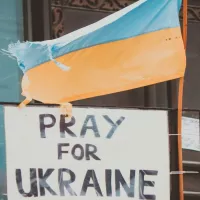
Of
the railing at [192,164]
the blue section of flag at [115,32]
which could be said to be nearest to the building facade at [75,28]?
the railing at [192,164]

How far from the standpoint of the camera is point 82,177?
479cm

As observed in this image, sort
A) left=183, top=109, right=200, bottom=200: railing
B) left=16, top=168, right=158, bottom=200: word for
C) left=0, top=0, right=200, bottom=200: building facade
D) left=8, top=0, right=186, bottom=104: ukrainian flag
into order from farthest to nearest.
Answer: left=183, top=109, right=200, bottom=200: railing
left=0, top=0, right=200, bottom=200: building facade
left=8, top=0, right=186, bottom=104: ukrainian flag
left=16, top=168, right=158, bottom=200: word for

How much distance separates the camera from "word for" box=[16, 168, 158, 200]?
4703 mm

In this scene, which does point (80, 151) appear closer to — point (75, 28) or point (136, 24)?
point (136, 24)

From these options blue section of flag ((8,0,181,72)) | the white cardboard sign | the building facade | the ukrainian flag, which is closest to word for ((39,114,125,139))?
the white cardboard sign

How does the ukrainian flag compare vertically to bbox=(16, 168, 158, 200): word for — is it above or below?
above

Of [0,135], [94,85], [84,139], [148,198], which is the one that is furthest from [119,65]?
[0,135]

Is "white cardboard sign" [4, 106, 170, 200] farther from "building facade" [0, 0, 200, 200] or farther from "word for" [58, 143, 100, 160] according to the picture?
"building facade" [0, 0, 200, 200]

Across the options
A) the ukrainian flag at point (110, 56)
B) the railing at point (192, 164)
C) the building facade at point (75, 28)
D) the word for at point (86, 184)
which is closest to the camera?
the word for at point (86, 184)

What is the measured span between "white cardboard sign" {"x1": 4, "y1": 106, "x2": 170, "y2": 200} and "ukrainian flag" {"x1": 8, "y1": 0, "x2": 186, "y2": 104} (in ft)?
0.79

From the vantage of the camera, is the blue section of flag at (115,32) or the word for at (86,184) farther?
the blue section of flag at (115,32)

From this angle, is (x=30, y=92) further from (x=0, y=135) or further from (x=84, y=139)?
(x=0, y=135)

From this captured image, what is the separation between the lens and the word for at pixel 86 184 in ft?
15.4

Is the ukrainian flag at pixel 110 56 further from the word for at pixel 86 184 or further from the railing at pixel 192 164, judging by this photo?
the railing at pixel 192 164
